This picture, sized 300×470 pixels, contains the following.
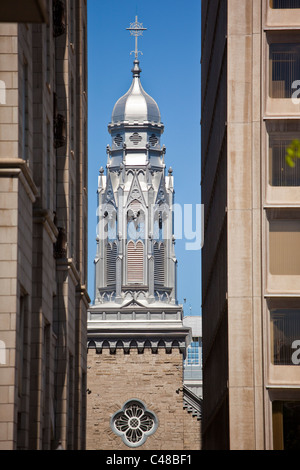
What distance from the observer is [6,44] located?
2631cm

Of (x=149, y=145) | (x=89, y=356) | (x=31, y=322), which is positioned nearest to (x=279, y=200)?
(x=31, y=322)

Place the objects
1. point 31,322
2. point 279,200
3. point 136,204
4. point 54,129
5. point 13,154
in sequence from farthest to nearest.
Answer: point 136,204
point 54,129
point 279,200
point 31,322
point 13,154

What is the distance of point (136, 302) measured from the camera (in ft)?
301

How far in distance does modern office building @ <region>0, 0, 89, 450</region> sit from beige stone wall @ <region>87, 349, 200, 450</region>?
3909cm

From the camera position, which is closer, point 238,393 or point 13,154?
point 13,154

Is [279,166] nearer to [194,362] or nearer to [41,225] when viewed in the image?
[41,225]

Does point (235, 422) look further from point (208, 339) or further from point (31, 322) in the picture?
point (208, 339)

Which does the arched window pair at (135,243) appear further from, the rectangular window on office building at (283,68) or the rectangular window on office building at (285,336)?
Answer: the rectangular window on office building at (285,336)

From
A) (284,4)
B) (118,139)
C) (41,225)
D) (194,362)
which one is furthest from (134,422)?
(41,225)

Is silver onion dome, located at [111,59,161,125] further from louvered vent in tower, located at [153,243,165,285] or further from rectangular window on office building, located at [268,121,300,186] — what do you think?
rectangular window on office building, located at [268,121,300,186]

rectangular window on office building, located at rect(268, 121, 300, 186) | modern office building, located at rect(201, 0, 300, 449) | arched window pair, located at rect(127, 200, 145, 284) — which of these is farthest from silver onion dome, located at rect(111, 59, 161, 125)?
rectangular window on office building, located at rect(268, 121, 300, 186)

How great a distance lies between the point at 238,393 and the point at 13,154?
956 cm

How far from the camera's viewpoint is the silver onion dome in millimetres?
97750

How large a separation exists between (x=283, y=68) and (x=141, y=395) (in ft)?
186
